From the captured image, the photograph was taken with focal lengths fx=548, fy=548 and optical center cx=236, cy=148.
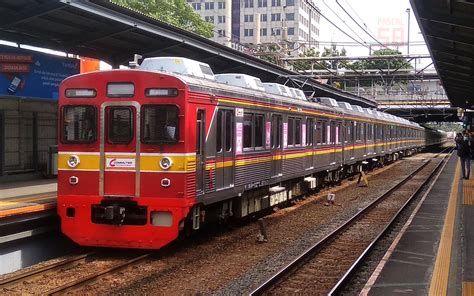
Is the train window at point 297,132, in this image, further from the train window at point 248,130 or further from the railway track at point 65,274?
the railway track at point 65,274

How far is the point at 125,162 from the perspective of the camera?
8688mm

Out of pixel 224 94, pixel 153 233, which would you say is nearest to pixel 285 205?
pixel 224 94

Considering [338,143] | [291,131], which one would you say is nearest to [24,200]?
[291,131]

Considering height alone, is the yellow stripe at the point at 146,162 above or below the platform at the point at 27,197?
above

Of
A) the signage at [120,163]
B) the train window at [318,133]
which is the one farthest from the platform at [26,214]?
the train window at [318,133]

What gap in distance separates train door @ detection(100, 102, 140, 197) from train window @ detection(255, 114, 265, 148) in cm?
347

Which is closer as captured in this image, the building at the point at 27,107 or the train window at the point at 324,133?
the building at the point at 27,107

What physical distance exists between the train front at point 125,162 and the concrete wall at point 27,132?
5165mm

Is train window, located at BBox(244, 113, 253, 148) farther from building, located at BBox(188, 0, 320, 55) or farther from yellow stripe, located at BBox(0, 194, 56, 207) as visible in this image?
building, located at BBox(188, 0, 320, 55)

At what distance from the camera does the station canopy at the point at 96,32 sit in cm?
1112

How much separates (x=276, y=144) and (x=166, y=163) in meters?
4.85

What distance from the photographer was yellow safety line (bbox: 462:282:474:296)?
21.2ft

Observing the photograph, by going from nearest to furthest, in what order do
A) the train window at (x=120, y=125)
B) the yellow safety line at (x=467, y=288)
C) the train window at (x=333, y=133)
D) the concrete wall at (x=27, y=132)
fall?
the yellow safety line at (x=467, y=288), the train window at (x=120, y=125), the concrete wall at (x=27, y=132), the train window at (x=333, y=133)

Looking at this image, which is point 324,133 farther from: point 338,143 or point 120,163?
point 120,163
